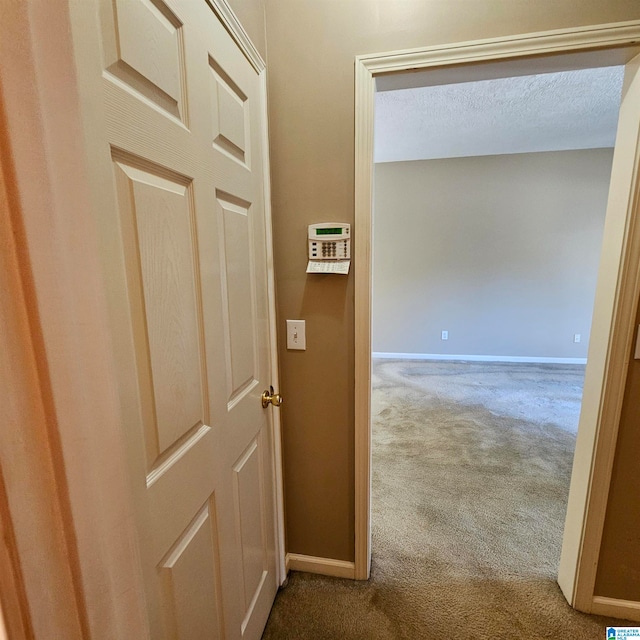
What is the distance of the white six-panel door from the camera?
0.57 meters

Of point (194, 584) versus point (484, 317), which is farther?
point (484, 317)

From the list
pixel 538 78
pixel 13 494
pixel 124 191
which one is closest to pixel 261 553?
pixel 13 494

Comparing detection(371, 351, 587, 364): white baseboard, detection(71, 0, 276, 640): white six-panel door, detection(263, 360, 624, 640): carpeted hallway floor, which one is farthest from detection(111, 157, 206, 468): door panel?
detection(371, 351, 587, 364): white baseboard

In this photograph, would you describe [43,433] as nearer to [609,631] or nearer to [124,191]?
[124,191]

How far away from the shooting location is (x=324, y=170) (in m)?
1.30

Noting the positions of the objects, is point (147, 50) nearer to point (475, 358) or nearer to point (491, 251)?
point (491, 251)

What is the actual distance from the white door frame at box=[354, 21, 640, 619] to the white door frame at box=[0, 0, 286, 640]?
3.34ft

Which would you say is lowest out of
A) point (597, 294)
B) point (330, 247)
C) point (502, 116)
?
point (597, 294)

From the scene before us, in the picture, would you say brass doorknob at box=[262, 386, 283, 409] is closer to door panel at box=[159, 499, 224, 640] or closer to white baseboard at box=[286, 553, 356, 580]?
door panel at box=[159, 499, 224, 640]

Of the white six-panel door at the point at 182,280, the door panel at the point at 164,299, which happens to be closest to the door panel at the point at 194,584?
the white six-panel door at the point at 182,280

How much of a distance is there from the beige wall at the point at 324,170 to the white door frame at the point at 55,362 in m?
0.99

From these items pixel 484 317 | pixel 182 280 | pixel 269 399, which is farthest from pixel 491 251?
pixel 182 280

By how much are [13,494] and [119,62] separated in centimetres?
65

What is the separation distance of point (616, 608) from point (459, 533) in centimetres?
64
